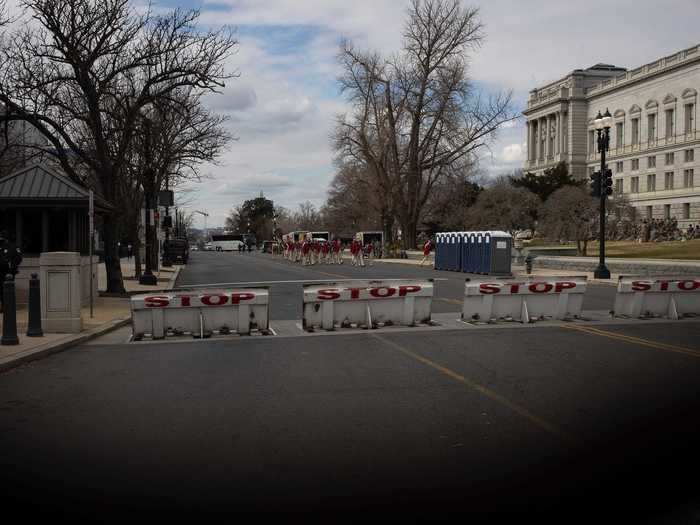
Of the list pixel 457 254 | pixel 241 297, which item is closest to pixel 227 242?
pixel 457 254

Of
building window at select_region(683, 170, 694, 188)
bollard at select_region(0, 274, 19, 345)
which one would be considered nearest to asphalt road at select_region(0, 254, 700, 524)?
A: bollard at select_region(0, 274, 19, 345)

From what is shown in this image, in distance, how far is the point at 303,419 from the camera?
7688mm

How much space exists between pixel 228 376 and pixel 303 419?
2818mm

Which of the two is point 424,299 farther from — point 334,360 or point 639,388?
point 639,388

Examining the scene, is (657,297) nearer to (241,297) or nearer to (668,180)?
(241,297)

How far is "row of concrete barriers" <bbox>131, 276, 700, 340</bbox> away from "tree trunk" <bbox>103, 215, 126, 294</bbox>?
9.70 m

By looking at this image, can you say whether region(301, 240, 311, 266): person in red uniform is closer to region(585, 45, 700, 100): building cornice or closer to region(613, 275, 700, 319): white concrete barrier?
region(613, 275, 700, 319): white concrete barrier

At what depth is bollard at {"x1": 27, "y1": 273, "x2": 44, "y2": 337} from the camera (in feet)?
44.2

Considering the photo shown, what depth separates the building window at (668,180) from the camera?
301 feet

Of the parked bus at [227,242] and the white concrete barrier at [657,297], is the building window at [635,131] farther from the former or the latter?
the white concrete barrier at [657,297]

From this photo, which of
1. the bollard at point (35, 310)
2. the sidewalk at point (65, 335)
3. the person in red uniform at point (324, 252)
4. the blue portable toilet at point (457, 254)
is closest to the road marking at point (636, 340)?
the sidewalk at point (65, 335)

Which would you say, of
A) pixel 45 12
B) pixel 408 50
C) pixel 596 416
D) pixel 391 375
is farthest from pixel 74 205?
pixel 408 50

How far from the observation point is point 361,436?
23.0ft

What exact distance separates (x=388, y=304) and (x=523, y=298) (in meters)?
2.82
